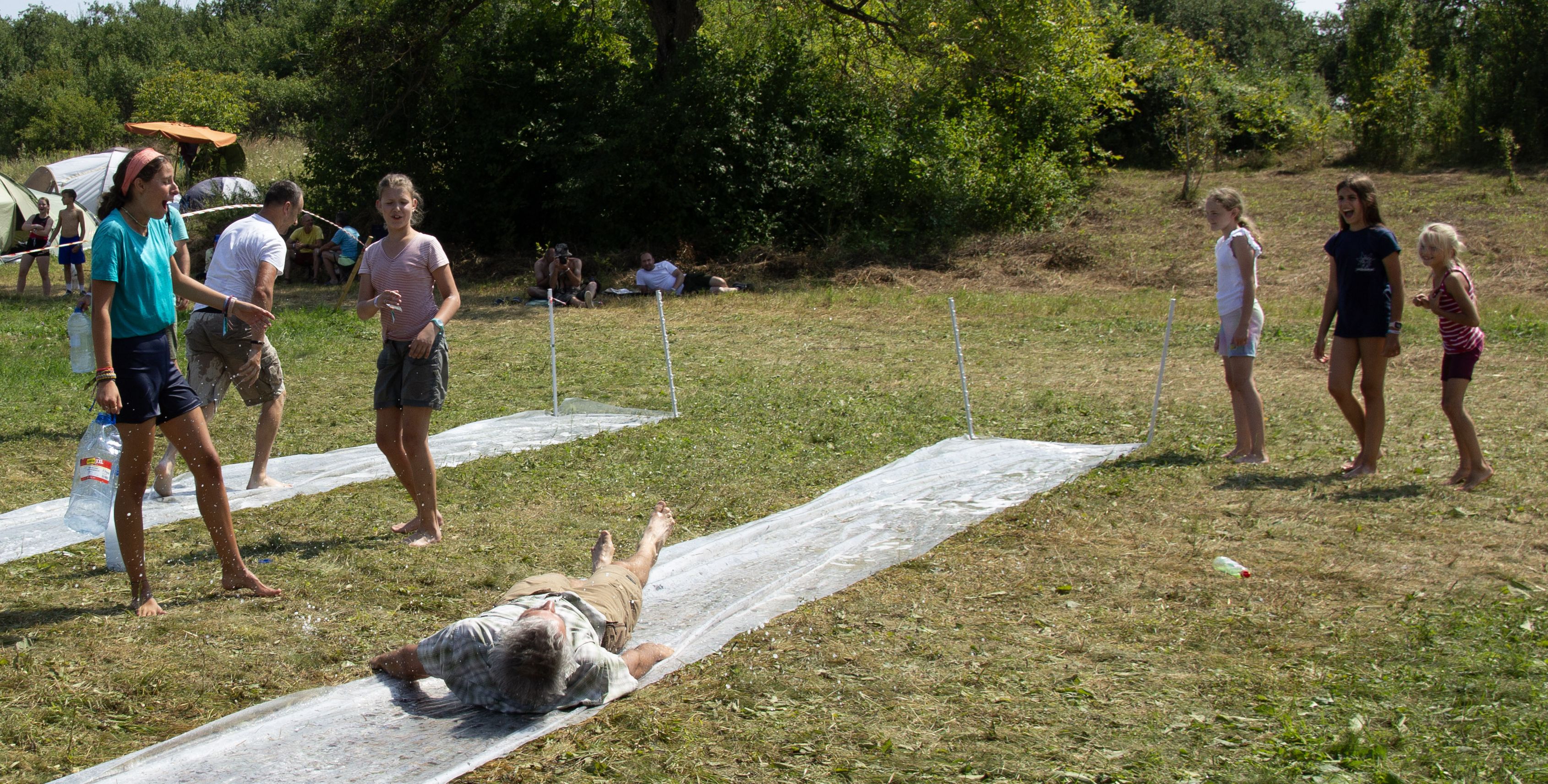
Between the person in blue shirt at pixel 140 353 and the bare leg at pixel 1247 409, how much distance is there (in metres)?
5.67

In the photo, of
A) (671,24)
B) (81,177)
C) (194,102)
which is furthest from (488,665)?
(194,102)

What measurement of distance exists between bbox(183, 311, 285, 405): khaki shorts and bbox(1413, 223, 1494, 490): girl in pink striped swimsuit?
6.56 metres

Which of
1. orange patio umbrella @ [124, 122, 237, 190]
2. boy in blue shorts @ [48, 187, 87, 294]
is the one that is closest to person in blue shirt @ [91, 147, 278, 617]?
boy in blue shorts @ [48, 187, 87, 294]

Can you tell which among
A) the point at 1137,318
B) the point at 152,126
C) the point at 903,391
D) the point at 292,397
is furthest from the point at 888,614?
the point at 152,126

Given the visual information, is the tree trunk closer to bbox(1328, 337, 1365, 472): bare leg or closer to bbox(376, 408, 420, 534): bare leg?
bbox(1328, 337, 1365, 472): bare leg

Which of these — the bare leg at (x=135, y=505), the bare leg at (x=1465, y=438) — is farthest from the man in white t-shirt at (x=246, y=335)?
the bare leg at (x=1465, y=438)

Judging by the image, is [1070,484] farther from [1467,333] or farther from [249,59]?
[249,59]

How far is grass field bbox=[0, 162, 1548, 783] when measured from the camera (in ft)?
11.1

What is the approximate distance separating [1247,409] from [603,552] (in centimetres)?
445

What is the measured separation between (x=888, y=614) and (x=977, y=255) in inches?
595

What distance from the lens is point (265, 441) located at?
635 centimetres

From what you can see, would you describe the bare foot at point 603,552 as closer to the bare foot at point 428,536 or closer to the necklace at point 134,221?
the bare foot at point 428,536

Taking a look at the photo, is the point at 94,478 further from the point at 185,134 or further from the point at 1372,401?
the point at 185,134

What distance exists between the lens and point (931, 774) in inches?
127
